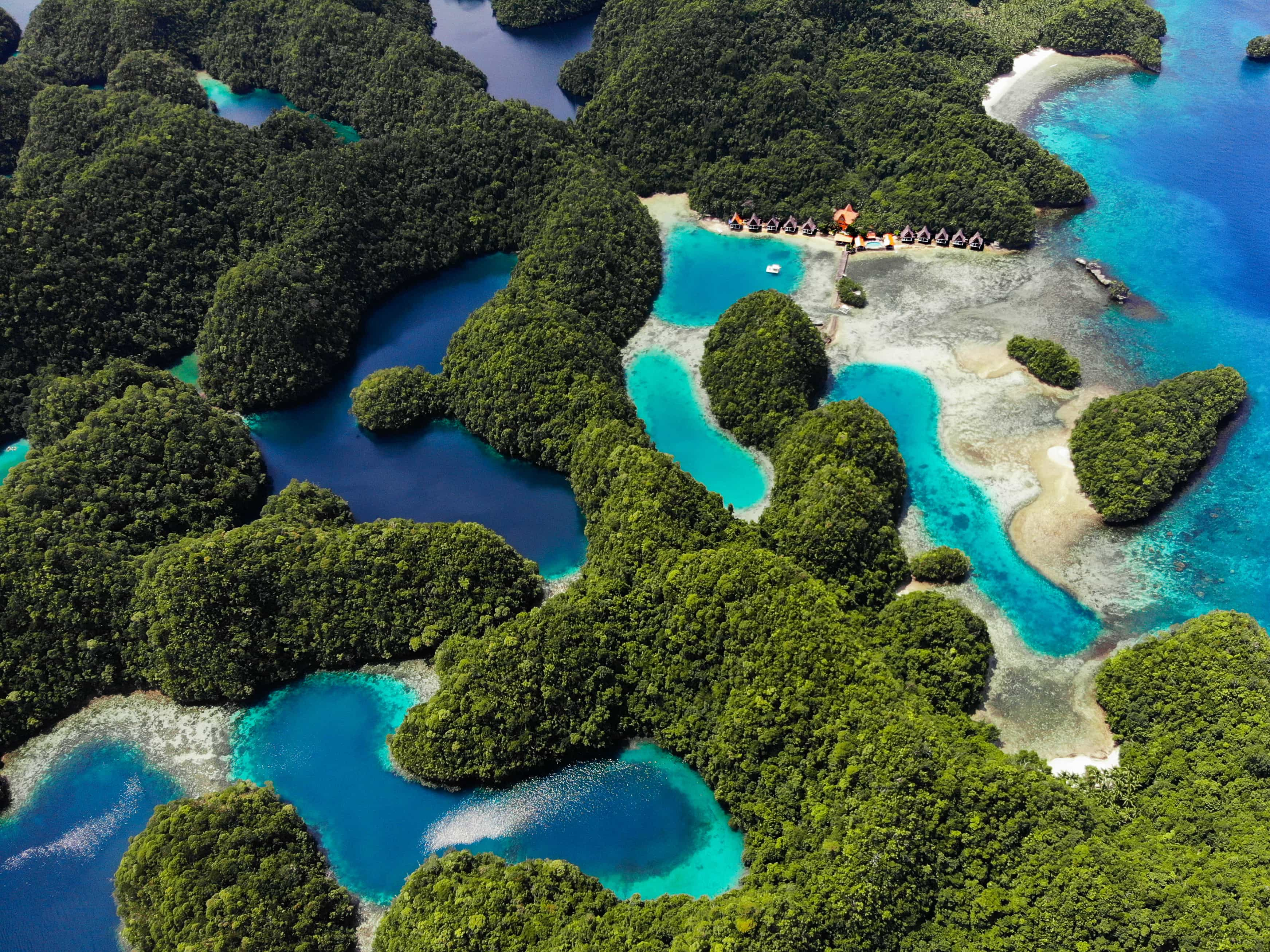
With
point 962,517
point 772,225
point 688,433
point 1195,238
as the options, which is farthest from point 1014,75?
point 688,433

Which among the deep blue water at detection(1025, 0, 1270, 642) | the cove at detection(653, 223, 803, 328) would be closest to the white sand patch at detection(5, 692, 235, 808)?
the cove at detection(653, 223, 803, 328)

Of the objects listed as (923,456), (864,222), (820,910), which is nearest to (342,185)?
(864,222)

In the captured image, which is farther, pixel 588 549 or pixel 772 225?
pixel 772 225

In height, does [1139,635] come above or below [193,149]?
above

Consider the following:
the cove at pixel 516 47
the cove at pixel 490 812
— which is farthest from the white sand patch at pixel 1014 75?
the cove at pixel 490 812

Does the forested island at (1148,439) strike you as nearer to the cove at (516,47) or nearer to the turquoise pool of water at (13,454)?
the cove at (516,47)

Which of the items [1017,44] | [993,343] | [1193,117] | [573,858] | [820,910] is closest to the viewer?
[820,910]

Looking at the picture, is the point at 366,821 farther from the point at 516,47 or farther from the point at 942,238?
the point at 516,47

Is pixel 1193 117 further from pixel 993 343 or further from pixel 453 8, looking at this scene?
pixel 453 8
